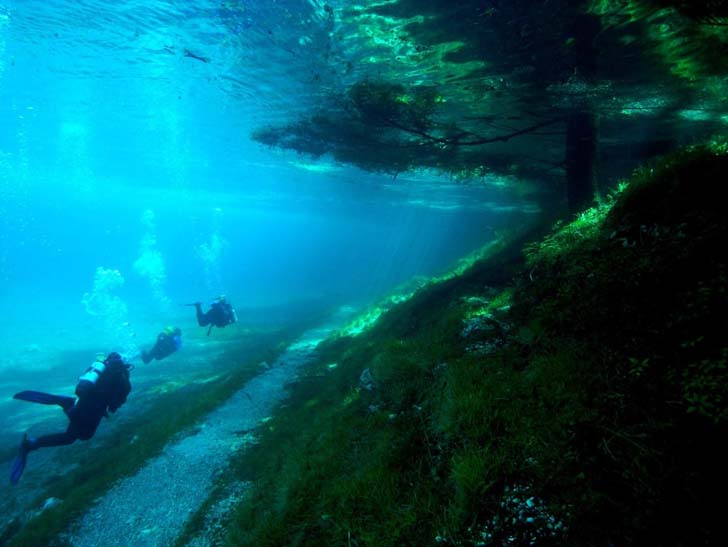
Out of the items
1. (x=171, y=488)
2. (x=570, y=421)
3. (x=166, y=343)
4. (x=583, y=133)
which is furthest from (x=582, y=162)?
(x=166, y=343)

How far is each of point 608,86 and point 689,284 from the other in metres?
9.41

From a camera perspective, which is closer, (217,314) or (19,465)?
(19,465)

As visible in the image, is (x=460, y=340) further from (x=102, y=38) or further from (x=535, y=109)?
(x=102, y=38)

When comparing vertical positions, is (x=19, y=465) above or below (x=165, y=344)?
above

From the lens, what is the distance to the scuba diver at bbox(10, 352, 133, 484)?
29.0 ft

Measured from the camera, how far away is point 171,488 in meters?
7.32

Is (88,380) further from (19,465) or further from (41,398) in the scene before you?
(19,465)

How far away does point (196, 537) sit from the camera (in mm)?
5605

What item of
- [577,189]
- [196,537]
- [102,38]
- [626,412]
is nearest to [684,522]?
[626,412]

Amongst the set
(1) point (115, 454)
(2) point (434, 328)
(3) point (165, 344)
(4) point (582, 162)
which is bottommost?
(1) point (115, 454)

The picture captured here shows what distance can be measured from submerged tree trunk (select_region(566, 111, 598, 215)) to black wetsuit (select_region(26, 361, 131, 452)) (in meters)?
13.1

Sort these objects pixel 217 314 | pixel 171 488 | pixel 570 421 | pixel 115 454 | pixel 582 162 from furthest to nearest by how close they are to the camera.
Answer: pixel 217 314 < pixel 582 162 < pixel 115 454 < pixel 171 488 < pixel 570 421

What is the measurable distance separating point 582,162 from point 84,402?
14.8m

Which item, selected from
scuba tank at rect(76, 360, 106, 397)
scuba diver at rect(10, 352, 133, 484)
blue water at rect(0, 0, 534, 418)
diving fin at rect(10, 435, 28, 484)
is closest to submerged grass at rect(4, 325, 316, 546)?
diving fin at rect(10, 435, 28, 484)
